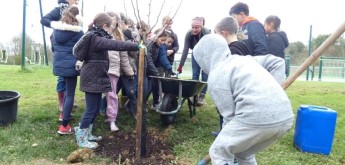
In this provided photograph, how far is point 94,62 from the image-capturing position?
146 inches

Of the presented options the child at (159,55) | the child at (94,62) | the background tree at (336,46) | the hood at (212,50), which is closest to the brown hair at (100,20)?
the child at (94,62)

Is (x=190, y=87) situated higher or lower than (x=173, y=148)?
higher

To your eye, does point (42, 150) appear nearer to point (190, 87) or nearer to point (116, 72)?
point (116, 72)

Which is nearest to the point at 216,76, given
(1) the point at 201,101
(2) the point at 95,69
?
(2) the point at 95,69

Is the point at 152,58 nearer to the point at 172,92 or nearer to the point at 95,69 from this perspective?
the point at 172,92

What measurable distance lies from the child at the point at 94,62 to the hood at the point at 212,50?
3.71 feet

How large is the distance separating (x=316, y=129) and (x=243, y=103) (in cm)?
213

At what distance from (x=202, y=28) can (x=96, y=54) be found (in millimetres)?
2318

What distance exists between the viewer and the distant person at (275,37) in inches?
169

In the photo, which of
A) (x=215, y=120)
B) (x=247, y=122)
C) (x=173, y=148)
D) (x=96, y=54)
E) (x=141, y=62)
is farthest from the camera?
(x=215, y=120)

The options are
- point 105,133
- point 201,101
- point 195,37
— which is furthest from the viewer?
point 201,101

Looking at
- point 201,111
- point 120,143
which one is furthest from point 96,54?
point 201,111

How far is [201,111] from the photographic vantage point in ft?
18.5

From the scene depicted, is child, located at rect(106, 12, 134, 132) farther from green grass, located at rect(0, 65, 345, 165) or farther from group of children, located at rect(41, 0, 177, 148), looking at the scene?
green grass, located at rect(0, 65, 345, 165)
